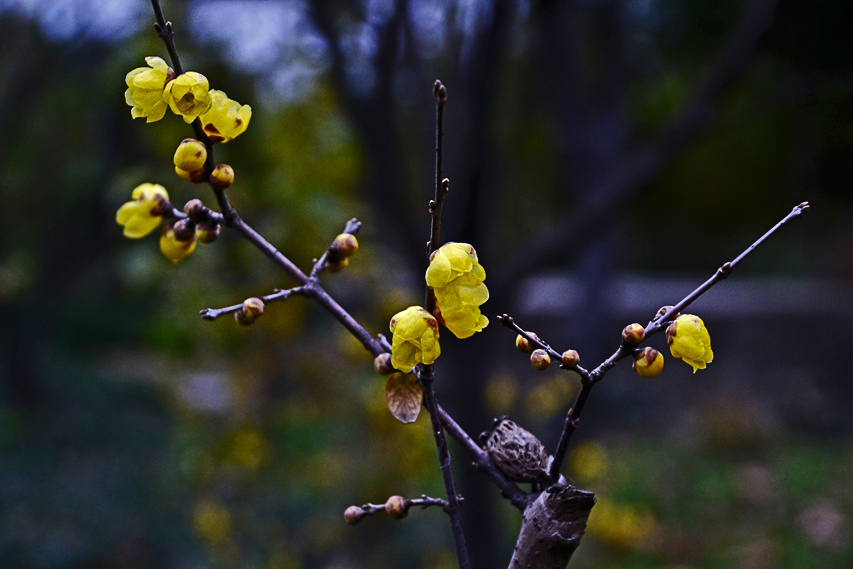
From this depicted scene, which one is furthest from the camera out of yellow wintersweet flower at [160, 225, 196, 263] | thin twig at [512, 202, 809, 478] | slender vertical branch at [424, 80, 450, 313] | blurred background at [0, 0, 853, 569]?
blurred background at [0, 0, 853, 569]

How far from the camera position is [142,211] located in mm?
650

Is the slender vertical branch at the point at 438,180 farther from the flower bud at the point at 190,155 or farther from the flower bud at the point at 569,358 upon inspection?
the flower bud at the point at 190,155

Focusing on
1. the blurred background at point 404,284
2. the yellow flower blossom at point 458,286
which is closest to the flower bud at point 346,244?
the yellow flower blossom at point 458,286

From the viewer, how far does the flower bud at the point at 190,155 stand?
0.59m

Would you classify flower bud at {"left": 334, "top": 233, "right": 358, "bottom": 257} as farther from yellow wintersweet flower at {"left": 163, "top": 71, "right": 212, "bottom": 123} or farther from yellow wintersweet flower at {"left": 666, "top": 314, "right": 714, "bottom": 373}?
yellow wintersweet flower at {"left": 666, "top": 314, "right": 714, "bottom": 373}

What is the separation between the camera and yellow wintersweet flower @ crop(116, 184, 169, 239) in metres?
0.65

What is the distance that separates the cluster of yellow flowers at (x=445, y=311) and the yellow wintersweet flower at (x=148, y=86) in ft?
0.94

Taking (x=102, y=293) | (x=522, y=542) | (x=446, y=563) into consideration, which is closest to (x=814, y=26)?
(x=446, y=563)

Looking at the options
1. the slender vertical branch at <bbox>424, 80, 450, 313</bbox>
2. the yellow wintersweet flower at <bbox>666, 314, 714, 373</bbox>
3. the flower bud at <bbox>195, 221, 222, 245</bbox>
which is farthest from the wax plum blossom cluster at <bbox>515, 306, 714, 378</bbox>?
the flower bud at <bbox>195, 221, 222, 245</bbox>

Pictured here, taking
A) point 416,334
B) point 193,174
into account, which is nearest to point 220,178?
point 193,174

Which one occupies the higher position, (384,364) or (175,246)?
(175,246)

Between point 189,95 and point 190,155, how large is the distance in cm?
5

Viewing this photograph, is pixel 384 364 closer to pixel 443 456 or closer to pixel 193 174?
pixel 443 456

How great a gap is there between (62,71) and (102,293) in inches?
272
